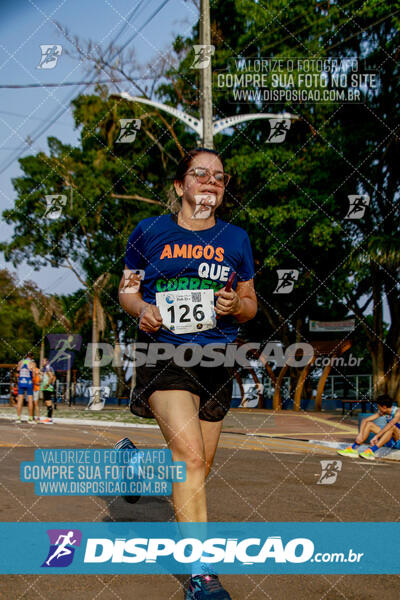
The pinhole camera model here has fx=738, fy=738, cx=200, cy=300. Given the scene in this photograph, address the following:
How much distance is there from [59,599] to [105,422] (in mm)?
16556

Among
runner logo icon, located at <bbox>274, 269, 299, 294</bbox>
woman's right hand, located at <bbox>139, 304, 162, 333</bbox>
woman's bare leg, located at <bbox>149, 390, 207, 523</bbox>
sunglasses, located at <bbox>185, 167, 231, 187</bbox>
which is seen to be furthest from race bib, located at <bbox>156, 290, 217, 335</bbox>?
runner logo icon, located at <bbox>274, 269, 299, 294</bbox>

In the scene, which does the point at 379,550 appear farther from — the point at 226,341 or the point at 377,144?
the point at 377,144

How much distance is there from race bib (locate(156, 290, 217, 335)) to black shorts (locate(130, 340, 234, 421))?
0.19 m

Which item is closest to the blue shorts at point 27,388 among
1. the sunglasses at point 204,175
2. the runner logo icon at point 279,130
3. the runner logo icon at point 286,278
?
the runner logo icon at point 286,278

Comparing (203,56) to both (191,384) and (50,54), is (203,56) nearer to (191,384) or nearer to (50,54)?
(50,54)

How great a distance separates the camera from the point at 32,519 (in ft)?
16.3

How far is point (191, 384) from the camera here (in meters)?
3.45

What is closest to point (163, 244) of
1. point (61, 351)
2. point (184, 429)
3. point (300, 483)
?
point (184, 429)

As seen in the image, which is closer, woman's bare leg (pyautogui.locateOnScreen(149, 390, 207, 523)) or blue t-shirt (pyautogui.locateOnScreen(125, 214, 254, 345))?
woman's bare leg (pyautogui.locateOnScreen(149, 390, 207, 523))

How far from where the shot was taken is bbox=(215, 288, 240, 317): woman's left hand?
3332 mm

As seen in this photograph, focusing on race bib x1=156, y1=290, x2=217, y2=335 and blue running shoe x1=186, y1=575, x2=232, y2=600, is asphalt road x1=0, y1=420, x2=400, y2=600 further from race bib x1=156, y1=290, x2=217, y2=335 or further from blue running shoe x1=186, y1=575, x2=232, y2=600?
race bib x1=156, y1=290, x2=217, y2=335

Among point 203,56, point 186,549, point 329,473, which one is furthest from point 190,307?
point 203,56

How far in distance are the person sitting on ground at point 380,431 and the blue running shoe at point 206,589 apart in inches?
312

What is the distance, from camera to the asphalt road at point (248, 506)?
3.44 m
